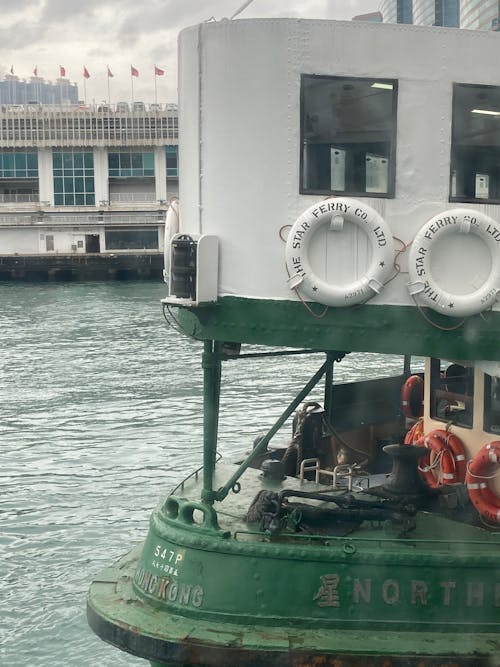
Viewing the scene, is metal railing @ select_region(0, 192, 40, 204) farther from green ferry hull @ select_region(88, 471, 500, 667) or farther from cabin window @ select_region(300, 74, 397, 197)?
green ferry hull @ select_region(88, 471, 500, 667)

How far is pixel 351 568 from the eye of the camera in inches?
369

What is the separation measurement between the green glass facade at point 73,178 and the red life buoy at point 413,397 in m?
87.3

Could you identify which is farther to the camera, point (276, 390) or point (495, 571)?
point (276, 390)

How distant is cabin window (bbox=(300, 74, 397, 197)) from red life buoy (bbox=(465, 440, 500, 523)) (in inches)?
106

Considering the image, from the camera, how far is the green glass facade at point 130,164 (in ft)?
325

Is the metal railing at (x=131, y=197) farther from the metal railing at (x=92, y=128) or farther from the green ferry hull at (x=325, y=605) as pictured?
the green ferry hull at (x=325, y=605)

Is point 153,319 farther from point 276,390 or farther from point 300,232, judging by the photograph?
point 300,232

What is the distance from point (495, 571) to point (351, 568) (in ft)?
4.32

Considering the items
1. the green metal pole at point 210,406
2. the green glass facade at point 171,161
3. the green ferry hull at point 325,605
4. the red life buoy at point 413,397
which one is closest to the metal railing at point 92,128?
the green glass facade at point 171,161

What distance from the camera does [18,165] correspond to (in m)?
100

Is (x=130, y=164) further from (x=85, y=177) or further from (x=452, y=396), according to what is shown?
(x=452, y=396)

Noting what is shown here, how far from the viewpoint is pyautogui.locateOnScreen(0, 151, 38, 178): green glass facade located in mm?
100000

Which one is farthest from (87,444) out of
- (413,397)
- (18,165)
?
(18,165)

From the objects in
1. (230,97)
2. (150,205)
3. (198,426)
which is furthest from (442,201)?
(150,205)
